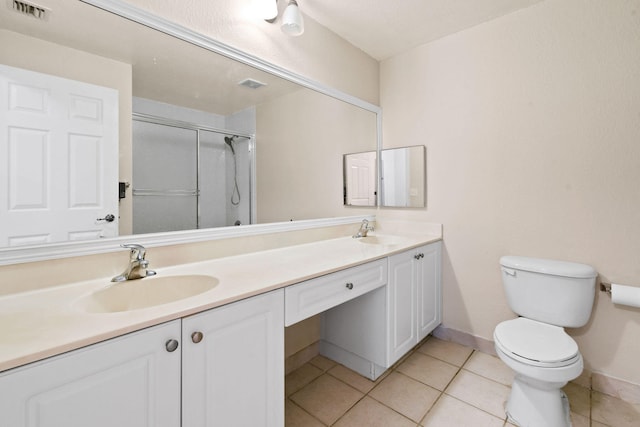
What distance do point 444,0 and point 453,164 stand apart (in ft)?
3.38

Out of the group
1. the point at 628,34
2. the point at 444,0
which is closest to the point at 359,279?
the point at 444,0

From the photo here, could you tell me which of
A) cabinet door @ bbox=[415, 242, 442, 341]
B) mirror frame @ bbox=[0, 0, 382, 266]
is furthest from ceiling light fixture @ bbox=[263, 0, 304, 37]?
cabinet door @ bbox=[415, 242, 442, 341]

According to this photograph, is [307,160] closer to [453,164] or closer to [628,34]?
[453,164]

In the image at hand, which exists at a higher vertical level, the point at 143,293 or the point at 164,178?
the point at 164,178

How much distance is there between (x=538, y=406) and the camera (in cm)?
138

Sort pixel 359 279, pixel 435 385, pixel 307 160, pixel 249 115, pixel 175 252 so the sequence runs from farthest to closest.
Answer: pixel 307 160 → pixel 435 385 → pixel 249 115 → pixel 359 279 → pixel 175 252

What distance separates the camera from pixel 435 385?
174 cm

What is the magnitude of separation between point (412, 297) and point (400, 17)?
72.7 inches

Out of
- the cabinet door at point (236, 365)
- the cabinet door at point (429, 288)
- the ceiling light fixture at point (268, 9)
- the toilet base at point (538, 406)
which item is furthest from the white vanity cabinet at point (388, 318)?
the ceiling light fixture at point (268, 9)

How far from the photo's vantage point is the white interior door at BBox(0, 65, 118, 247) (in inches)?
37.5

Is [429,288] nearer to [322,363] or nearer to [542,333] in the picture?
[542,333]

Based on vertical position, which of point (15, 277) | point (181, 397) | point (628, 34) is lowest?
point (181, 397)

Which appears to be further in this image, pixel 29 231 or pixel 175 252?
pixel 175 252

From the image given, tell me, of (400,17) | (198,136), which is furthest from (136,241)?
(400,17)
